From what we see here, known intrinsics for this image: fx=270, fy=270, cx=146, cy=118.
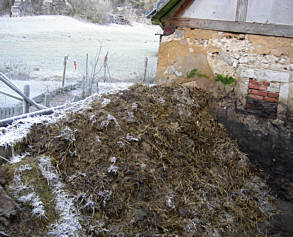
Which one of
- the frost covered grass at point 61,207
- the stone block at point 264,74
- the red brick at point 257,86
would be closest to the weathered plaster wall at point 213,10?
the stone block at point 264,74

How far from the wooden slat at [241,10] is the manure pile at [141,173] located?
1.66 m

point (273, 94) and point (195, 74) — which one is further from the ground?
point (195, 74)

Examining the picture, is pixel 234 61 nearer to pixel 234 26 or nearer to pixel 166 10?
pixel 234 26

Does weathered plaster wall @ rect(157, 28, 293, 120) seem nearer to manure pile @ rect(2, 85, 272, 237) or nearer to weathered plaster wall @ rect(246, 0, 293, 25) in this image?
weathered plaster wall @ rect(246, 0, 293, 25)

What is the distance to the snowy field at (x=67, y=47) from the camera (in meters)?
11.8

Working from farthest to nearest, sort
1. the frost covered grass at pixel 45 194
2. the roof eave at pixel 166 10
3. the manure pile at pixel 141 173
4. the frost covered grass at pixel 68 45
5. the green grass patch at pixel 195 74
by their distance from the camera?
the frost covered grass at pixel 68 45, the green grass patch at pixel 195 74, the roof eave at pixel 166 10, the manure pile at pixel 141 173, the frost covered grass at pixel 45 194

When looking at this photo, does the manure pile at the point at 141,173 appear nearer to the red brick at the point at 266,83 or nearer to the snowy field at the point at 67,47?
the red brick at the point at 266,83

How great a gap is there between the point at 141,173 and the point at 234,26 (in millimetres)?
2923

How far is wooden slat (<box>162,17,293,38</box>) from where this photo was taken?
4.03 meters

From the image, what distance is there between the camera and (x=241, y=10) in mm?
4242

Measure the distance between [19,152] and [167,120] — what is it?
196 cm

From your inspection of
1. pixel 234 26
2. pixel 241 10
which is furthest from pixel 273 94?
pixel 241 10

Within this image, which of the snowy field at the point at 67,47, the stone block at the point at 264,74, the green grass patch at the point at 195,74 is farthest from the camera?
the snowy field at the point at 67,47

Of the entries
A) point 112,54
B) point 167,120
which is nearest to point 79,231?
point 167,120
